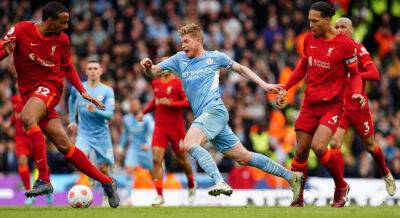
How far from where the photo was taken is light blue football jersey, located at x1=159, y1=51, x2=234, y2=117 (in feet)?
44.8

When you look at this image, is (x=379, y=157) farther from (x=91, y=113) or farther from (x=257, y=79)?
(x=91, y=113)

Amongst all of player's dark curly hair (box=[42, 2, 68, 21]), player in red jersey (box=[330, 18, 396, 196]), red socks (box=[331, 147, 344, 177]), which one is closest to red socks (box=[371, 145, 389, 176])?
player in red jersey (box=[330, 18, 396, 196])

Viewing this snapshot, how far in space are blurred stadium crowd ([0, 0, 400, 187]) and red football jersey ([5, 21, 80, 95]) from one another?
31.7 feet

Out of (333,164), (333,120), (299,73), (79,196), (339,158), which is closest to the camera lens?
(333,120)

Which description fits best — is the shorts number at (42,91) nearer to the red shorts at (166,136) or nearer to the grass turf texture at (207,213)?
the grass turf texture at (207,213)

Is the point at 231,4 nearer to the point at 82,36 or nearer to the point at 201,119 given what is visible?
the point at 82,36

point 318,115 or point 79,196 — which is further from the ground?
point 318,115

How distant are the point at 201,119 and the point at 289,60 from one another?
45.0ft

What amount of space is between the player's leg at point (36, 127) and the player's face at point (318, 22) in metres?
4.00

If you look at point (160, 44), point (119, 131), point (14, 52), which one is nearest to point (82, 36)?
point (160, 44)

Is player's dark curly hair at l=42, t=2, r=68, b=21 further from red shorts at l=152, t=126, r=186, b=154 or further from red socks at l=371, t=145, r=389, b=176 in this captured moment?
red socks at l=371, t=145, r=389, b=176

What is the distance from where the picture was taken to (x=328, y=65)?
14148 millimetres

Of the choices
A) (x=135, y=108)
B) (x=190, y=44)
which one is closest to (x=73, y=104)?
(x=135, y=108)

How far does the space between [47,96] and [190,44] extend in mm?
2135
